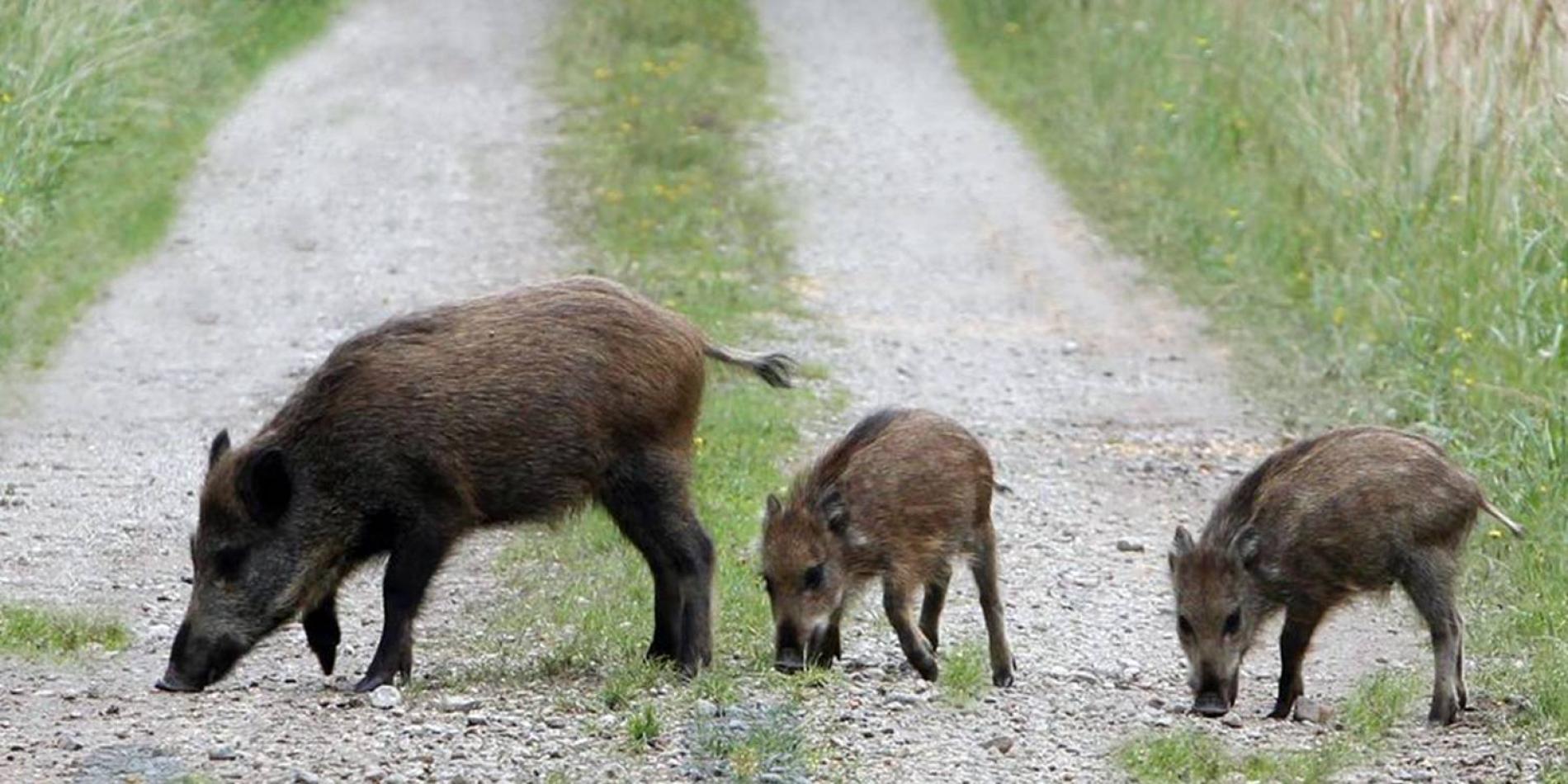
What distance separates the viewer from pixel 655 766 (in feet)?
23.0

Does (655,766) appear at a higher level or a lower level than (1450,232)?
higher

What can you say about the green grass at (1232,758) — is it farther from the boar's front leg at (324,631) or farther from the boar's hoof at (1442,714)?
the boar's front leg at (324,631)

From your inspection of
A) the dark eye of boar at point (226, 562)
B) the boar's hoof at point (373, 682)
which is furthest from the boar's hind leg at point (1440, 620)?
the dark eye of boar at point (226, 562)

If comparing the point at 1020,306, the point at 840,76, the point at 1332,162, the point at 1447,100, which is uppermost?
the point at 1447,100

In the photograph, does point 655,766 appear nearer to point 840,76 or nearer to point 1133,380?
point 1133,380

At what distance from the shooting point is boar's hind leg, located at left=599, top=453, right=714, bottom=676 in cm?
842

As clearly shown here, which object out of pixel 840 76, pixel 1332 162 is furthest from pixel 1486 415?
pixel 840 76

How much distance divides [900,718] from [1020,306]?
27.8 ft

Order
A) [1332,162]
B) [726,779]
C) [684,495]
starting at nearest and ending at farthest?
[726,779] < [684,495] < [1332,162]

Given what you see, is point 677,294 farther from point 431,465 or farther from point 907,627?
point 431,465

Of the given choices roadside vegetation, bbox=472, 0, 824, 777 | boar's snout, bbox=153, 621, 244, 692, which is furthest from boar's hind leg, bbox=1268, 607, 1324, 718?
boar's snout, bbox=153, 621, 244, 692

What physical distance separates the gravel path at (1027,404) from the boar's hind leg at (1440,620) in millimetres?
135

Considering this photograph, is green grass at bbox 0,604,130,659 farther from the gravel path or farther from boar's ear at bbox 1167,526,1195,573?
boar's ear at bbox 1167,526,1195,573

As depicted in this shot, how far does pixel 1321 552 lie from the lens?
27.3 feet
